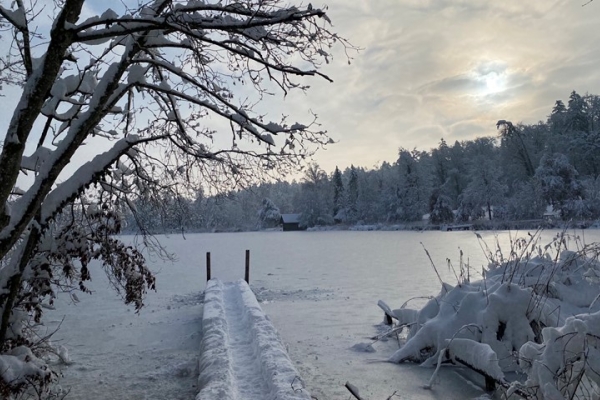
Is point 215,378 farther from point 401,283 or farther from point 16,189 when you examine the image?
point 401,283

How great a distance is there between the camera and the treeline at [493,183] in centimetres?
4091

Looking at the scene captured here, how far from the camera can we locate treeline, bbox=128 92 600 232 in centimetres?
4091

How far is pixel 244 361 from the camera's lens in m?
6.15

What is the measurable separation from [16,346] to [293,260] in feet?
68.9

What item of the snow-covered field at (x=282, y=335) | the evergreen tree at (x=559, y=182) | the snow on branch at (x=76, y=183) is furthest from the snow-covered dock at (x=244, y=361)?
the evergreen tree at (x=559, y=182)

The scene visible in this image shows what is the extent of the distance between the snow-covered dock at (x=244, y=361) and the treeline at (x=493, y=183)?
15.8 m

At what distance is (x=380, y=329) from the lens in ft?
30.5

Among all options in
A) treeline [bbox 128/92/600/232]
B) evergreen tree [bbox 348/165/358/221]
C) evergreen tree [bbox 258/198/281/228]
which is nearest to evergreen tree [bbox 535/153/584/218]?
treeline [bbox 128/92/600/232]

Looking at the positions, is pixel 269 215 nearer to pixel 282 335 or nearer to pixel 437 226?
pixel 437 226

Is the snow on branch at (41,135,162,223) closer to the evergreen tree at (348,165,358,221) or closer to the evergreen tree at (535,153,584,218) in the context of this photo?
the evergreen tree at (535,153,584,218)

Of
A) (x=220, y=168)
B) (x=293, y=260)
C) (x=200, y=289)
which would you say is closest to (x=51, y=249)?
(x=220, y=168)

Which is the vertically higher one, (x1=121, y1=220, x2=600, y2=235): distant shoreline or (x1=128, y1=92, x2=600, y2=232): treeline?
(x1=128, y1=92, x2=600, y2=232): treeline

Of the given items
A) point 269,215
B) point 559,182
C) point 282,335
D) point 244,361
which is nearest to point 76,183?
point 244,361

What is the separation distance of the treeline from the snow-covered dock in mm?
15792
